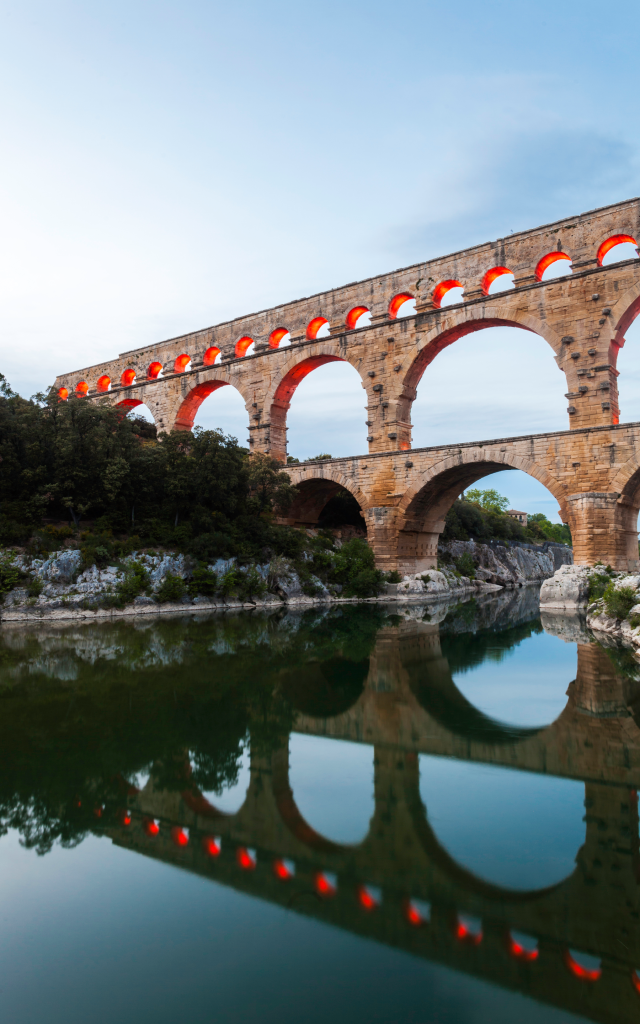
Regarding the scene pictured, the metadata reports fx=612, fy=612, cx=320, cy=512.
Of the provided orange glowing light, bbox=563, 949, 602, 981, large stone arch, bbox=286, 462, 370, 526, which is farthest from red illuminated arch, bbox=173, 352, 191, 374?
orange glowing light, bbox=563, 949, 602, 981

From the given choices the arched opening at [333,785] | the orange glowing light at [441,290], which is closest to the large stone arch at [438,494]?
the orange glowing light at [441,290]

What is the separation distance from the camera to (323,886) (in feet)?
10.8

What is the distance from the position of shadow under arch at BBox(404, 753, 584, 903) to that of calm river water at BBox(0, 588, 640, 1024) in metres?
0.02

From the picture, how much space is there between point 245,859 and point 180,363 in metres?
25.8

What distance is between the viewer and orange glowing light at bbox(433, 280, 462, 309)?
1989 cm

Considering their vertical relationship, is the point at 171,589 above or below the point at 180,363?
below

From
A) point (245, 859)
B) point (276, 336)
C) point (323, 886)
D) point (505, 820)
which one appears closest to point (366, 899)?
point (323, 886)

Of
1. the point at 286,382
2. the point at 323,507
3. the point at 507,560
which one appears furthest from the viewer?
the point at 507,560

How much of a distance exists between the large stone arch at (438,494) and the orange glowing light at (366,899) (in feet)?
47.8

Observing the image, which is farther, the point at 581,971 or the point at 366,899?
the point at 366,899

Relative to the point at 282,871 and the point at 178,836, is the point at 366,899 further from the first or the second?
the point at 178,836

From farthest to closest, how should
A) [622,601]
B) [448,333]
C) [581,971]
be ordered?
[448,333] < [622,601] < [581,971]

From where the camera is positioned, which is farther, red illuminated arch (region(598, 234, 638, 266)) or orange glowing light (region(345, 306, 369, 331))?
orange glowing light (region(345, 306, 369, 331))

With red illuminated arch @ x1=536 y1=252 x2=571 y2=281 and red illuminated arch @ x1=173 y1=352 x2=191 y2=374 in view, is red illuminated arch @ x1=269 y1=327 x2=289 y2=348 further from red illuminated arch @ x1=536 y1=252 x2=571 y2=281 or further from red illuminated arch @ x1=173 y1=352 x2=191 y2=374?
red illuminated arch @ x1=536 y1=252 x2=571 y2=281
